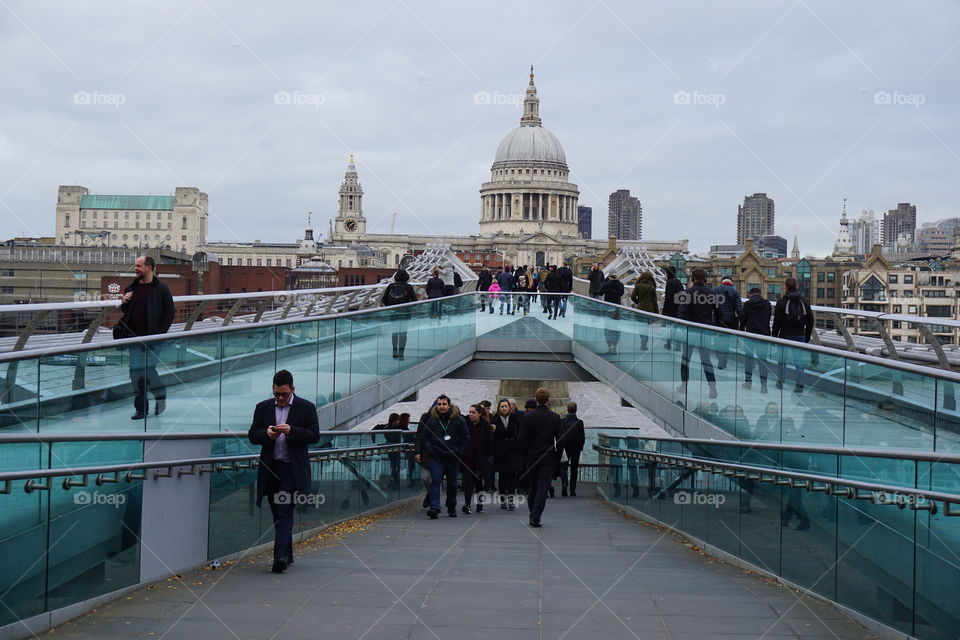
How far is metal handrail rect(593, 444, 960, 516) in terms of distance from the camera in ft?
20.9

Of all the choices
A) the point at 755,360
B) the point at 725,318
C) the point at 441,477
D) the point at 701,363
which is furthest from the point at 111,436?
the point at 725,318

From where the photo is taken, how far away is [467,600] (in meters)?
7.24

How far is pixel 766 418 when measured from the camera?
11141 millimetres

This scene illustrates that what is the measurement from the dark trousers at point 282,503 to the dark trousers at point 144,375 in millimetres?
941

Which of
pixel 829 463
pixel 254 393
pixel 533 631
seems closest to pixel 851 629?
pixel 829 463

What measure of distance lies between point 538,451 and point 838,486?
468 centimetres

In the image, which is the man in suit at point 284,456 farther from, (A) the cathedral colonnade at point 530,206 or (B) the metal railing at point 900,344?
(A) the cathedral colonnade at point 530,206

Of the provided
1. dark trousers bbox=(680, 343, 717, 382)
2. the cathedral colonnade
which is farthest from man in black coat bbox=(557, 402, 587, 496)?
the cathedral colonnade

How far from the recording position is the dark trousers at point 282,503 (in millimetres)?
8273

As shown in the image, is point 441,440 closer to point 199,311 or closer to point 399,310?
point 199,311

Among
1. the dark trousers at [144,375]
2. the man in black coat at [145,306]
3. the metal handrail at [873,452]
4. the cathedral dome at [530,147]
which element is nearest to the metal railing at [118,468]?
the dark trousers at [144,375]

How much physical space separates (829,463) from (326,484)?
4.86m

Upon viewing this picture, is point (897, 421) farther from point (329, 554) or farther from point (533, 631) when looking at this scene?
point (329, 554)

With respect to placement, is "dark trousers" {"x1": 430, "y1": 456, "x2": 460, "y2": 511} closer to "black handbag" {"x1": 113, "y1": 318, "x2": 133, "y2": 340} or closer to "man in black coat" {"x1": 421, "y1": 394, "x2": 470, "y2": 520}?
"man in black coat" {"x1": 421, "y1": 394, "x2": 470, "y2": 520}
